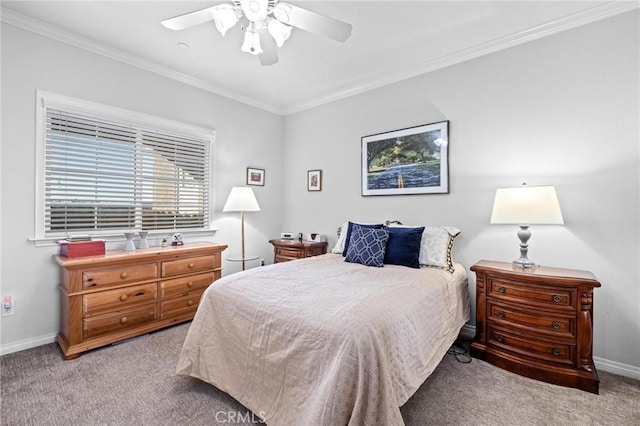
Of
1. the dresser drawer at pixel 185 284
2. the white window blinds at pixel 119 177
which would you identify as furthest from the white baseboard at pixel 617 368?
the white window blinds at pixel 119 177

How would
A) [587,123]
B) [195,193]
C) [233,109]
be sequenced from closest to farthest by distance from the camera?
[587,123] → [195,193] → [233,109]

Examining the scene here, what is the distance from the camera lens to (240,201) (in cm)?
359

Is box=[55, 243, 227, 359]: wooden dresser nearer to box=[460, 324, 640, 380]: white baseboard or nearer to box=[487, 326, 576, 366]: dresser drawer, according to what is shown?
box=[487, 326, 576, 366]: dresser drawer

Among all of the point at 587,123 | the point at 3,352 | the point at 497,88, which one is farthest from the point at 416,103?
the point at 3,352

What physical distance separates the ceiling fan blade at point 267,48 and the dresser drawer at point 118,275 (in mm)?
2161

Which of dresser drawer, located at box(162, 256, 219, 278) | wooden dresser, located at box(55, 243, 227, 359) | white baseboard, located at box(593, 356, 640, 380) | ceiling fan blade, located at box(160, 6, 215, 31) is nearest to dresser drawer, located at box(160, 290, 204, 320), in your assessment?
wooden dresser, located at box(55, 243, 227, 359)

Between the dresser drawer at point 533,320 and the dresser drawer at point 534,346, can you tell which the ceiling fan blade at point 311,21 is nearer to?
the dresser drawer at point 533,320

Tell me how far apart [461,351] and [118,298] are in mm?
3070

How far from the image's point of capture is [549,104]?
2.45m

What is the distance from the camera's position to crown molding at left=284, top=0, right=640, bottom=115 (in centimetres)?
221

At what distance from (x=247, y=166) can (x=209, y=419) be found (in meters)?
3.12

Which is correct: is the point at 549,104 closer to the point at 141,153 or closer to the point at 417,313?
the point at 417,313

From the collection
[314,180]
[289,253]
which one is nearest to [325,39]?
[314,180]

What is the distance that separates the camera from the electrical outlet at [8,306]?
2.38 metres
